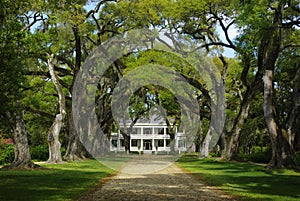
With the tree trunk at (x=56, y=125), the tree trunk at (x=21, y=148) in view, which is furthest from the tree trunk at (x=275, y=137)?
the tree trunk at (x=21, y=148)

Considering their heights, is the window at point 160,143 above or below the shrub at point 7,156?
above

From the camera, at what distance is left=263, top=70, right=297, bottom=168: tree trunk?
66.3ft

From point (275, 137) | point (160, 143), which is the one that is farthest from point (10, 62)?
point (160, 143)

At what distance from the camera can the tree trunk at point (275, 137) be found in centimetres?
2020

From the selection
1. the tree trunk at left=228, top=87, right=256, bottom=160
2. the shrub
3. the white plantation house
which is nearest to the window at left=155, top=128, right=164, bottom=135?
the white plantation house

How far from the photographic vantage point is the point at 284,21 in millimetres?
21078

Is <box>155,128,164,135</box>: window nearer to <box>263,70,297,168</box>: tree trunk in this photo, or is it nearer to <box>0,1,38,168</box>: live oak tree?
<box>263,70,297,168</box>: tree trunk

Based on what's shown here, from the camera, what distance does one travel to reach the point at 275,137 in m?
20.2

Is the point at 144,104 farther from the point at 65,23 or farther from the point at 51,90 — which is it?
the point at 65,23

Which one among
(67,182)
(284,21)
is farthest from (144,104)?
(67,182)

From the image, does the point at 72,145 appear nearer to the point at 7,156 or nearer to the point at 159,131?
the point at 7,156

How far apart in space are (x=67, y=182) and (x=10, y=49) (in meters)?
4.95

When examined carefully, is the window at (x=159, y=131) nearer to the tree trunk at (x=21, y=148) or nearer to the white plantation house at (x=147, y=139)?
the white plantation house at (x=147, y=139)

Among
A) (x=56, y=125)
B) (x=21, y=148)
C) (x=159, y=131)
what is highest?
(x=159, y=131)
